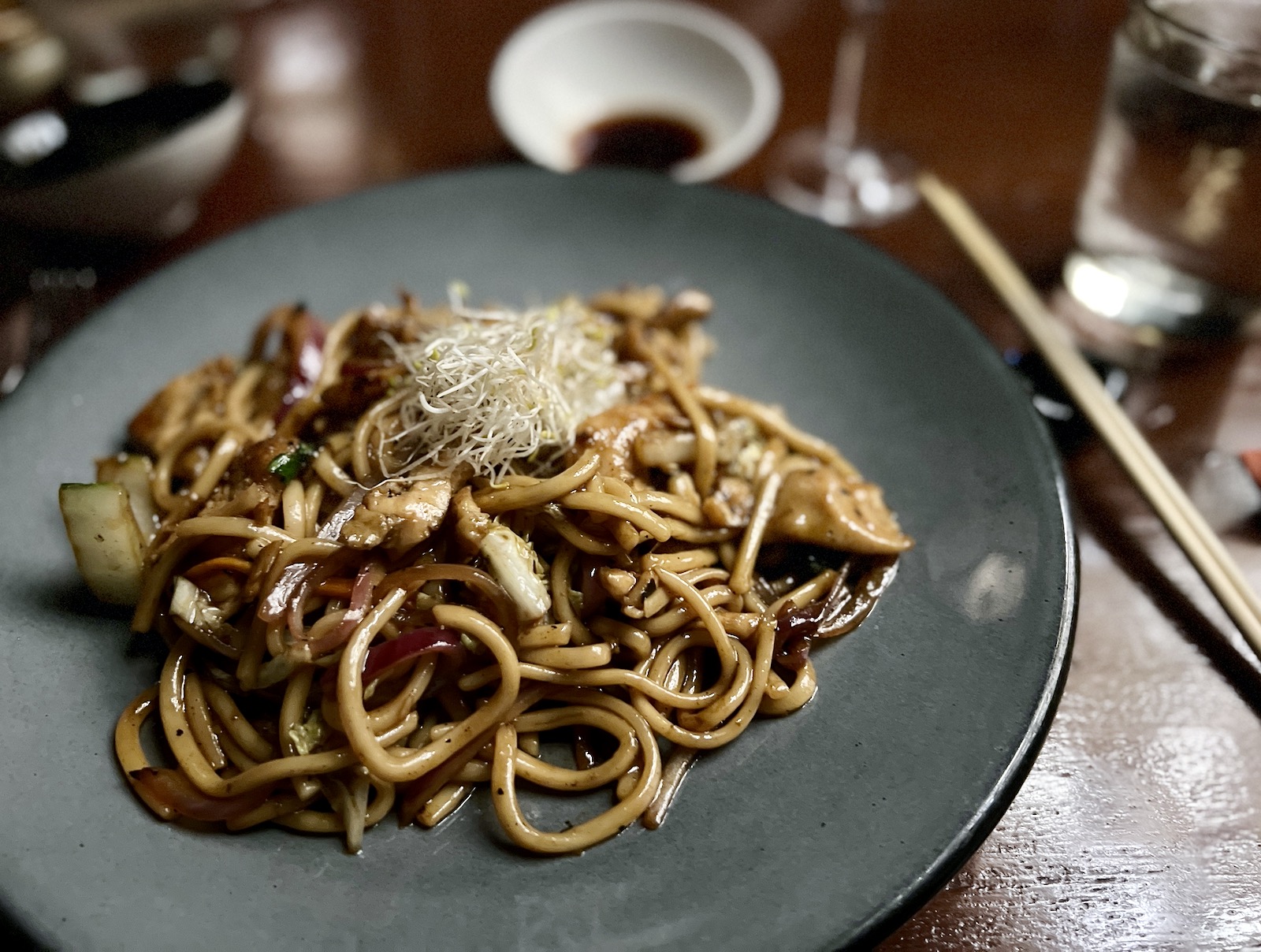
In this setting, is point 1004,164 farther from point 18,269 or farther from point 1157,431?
point 18,269

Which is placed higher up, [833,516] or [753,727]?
[833,516]

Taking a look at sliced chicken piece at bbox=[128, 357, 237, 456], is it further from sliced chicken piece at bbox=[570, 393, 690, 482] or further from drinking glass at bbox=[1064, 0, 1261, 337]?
drinking glass at bbox=[1064, 0, 1261, 337]

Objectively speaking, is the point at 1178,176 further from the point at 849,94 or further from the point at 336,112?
the point at 336,112

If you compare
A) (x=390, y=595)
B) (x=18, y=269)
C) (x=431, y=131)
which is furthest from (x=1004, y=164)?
(x=18, y=269)

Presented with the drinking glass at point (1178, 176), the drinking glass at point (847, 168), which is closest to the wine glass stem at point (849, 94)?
the drinking glass at point (847, 168)

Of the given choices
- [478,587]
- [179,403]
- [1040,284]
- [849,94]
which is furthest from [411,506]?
[849,94]
